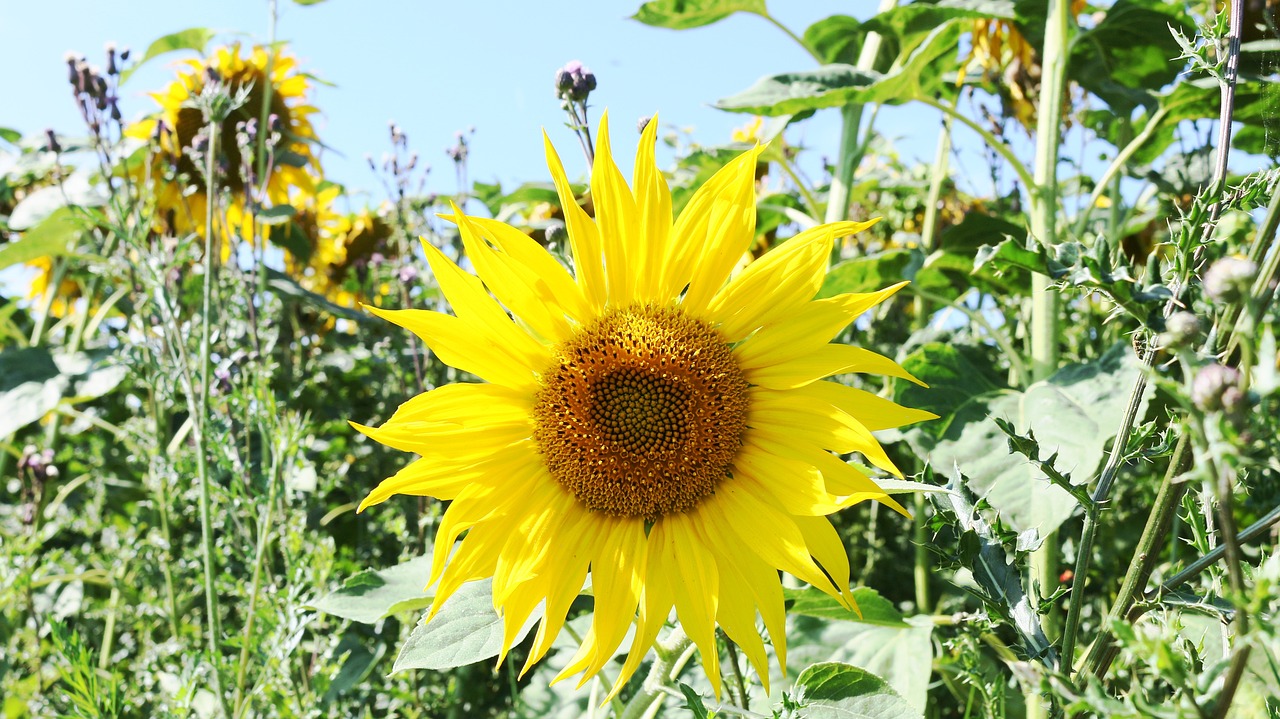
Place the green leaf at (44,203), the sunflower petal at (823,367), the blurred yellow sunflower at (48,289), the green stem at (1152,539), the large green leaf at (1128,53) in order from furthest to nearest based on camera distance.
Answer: the blurred yellow sunflower at (48,289)
the green leaf at (44,203)
the large green leaf at (1128,53)
the sunflower petal at (823,367)
the green stem at (1152,539)

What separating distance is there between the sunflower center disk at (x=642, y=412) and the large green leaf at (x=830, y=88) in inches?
22.1

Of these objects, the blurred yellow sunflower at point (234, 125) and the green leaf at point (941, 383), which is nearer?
the green leaf at point (941, 383)

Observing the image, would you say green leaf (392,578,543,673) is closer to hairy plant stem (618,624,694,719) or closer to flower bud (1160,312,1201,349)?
hairy plant stem (618,624,694,719)

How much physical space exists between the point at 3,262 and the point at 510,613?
255 cm

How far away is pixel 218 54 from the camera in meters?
3.26

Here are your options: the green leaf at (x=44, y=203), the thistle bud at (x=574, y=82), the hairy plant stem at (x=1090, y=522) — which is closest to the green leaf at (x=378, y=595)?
the thistle bud at (x=574, y=82)

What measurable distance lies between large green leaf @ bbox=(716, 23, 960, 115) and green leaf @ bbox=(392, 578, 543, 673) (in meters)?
0.91

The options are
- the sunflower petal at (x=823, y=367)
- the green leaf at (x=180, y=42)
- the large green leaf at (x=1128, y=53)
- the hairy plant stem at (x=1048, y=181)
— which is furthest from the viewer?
the green leaf at (x=180, y=42)

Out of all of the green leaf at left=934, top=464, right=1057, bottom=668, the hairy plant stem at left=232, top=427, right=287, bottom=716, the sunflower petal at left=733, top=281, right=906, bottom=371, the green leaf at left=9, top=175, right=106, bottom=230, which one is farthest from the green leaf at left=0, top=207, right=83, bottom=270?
the green leaf at left=934, top=464, right=1057, bottom=668

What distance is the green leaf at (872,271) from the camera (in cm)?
183

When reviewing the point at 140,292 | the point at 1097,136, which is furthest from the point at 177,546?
the point at 1097,136

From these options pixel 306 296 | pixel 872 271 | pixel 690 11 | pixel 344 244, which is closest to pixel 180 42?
pixel 306 296

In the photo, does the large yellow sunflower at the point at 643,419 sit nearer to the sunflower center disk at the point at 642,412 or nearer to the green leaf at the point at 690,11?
the sunflower center disk at the point at 642,412

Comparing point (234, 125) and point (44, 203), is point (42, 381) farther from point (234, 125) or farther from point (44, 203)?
point (234, 125)
